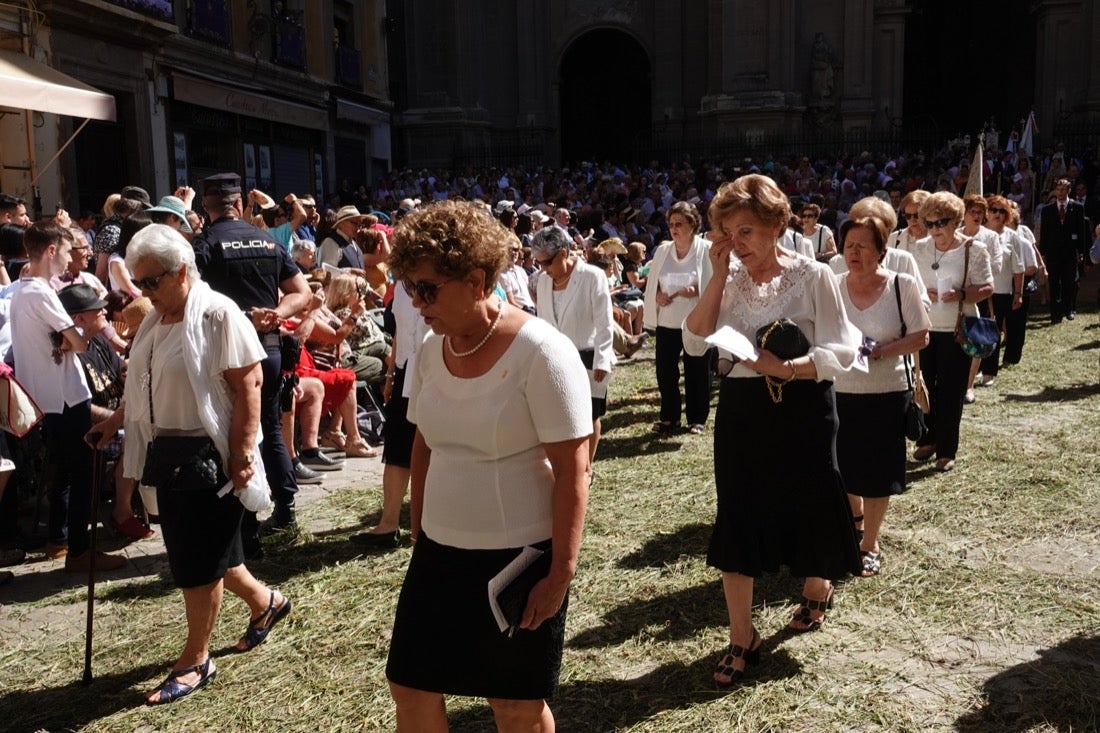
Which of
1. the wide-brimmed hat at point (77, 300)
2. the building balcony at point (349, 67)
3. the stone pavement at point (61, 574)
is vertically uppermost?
the building balcony at point (349, 67)

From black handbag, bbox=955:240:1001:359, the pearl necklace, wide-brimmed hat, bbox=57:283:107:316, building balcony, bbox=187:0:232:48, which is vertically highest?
building balcony, bbox=187:0:232:48

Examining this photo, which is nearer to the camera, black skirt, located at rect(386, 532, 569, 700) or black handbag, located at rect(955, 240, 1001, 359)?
black skirt, located at rect(386, 532, 569, 700)

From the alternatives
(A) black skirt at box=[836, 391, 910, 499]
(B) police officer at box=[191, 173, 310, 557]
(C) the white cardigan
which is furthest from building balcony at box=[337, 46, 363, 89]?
(A) black skirt at box=[836, 391, 910, 499]

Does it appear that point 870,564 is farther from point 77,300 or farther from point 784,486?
point 77,300

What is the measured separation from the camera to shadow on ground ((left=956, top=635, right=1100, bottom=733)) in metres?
3.88

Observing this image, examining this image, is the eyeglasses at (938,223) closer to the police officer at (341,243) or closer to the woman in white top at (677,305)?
the woman in white top at (677,305)

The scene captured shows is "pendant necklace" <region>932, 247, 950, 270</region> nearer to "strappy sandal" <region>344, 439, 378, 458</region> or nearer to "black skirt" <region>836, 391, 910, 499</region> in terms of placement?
"black skirt" <region>836, 391, 910, 499</region>

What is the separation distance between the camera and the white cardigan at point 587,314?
6.75 metres

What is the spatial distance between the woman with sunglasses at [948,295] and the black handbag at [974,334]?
3 cm

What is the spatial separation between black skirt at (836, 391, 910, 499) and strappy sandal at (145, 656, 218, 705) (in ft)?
10.5

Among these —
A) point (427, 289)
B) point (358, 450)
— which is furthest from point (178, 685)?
point (358, 450)

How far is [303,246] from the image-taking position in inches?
407

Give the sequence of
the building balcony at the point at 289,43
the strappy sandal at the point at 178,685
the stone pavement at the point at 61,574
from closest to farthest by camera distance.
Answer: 1. the strappy sandal at the point at 178,685
2. the stone pavement at the point at 61,574
3. the building balcony at the point at 289,43

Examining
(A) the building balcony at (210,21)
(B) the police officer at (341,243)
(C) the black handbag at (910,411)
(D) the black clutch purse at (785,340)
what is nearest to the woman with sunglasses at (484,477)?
(D) the black clutch purse at (785,340)
